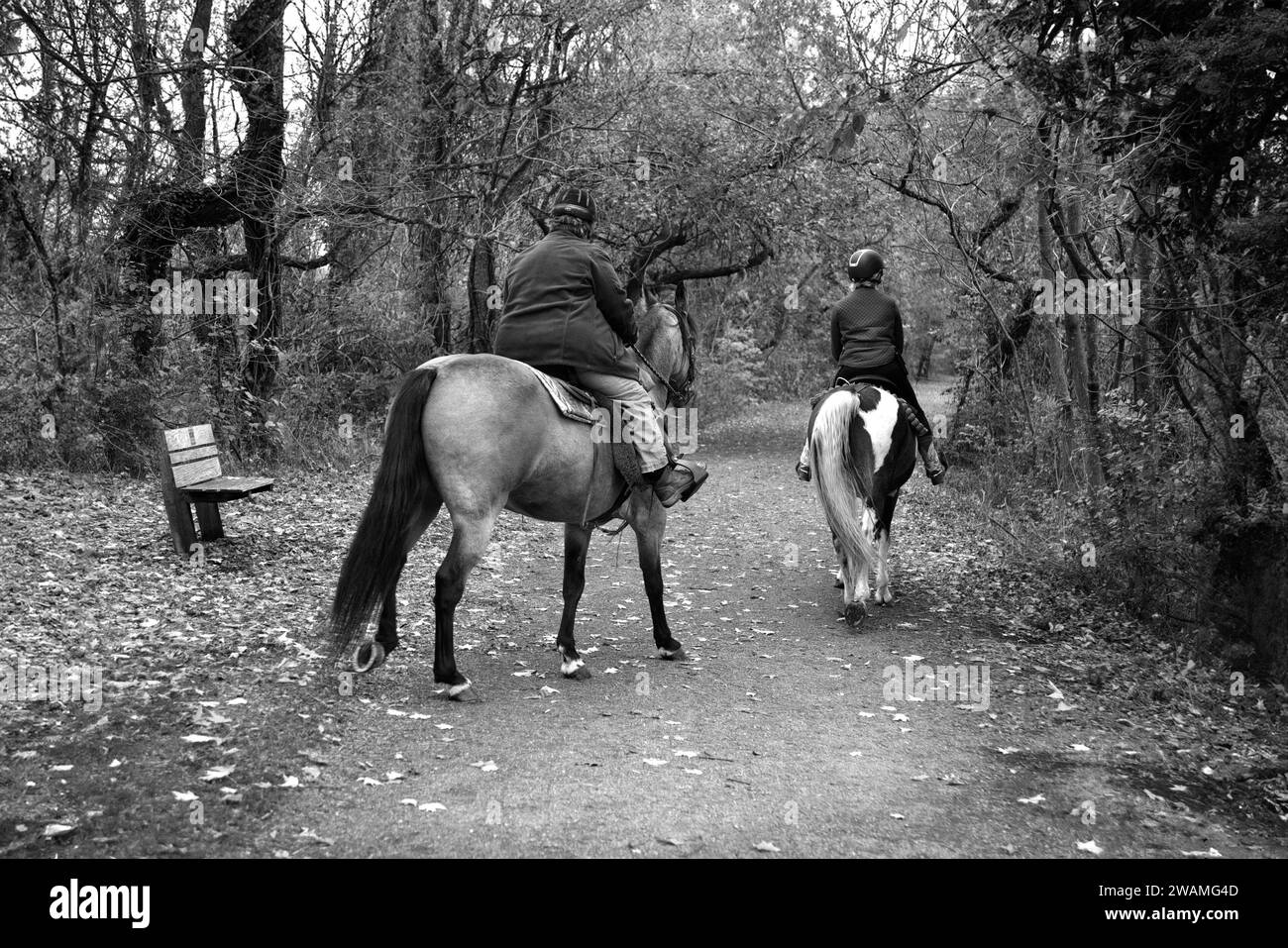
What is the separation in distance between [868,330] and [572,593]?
375cm

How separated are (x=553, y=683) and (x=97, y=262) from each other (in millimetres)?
9062

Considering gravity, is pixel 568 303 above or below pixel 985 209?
below

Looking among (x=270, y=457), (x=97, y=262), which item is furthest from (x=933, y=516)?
(x=97, y=262)

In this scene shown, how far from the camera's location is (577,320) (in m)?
6.75

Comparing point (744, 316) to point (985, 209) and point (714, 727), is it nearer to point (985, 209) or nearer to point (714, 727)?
point (985, 209)

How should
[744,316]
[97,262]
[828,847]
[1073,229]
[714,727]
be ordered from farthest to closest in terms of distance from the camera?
1. [744,316]
2. [97,262]
3. [1073,229]
4. [714,727]
5. [828,847]

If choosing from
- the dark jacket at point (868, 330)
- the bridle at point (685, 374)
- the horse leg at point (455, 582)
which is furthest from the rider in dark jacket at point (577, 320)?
the dark jacket at point (868, 330)

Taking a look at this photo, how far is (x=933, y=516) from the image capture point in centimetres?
1448

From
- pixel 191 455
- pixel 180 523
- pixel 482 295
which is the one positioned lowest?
pixel 180 523

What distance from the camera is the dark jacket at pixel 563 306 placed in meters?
6.72
